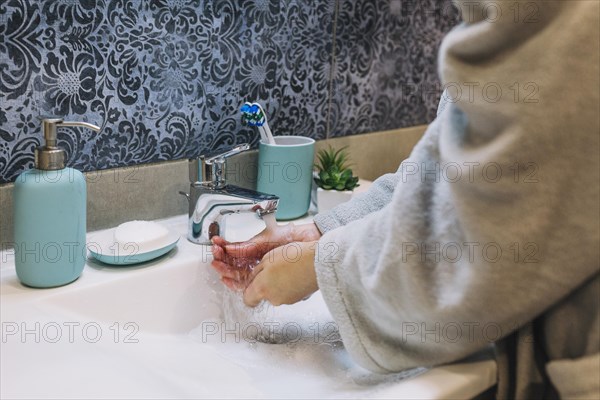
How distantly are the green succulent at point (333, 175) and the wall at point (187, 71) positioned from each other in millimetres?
81

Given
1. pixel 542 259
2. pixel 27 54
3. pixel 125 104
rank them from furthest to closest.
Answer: pixel 125 104 < pixel 27 54 < pixel 542 259

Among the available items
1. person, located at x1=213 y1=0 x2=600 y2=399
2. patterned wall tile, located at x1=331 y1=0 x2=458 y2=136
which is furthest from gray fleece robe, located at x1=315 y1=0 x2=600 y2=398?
patterned wall tile, located at x1=331 y1=0 x2=458 y2=136

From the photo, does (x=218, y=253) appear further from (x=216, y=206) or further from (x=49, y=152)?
(x=49, y=152)

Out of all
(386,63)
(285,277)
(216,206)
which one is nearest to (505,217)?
(285,277)

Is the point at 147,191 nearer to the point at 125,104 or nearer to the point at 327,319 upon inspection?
the point at 125,104

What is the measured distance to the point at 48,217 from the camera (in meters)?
0.77

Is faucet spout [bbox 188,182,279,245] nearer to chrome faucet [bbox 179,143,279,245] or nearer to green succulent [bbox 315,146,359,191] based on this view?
chrome faucet [bbox 179,143,279,245]

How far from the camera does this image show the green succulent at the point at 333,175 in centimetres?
112

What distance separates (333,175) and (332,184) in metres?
0.01

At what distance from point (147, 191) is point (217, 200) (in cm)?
11

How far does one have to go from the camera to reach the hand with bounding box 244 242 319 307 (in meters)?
0.71

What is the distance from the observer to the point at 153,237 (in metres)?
0.89

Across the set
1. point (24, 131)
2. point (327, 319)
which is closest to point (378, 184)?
point (327, 319)

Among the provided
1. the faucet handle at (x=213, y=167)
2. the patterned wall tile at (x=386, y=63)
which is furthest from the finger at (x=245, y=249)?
the patterned wall tile at (x=386, y=63)
